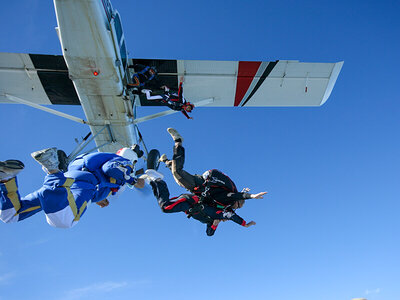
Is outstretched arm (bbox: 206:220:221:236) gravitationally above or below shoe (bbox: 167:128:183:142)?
below

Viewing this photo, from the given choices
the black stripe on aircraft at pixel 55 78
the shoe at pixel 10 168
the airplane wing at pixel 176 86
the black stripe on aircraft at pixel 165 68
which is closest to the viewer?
the shoe at pixel 10 168

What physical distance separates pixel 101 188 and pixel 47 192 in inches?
35.1

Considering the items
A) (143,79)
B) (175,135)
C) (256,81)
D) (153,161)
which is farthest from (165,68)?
(175,135)

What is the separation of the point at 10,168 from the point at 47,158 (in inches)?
13.7

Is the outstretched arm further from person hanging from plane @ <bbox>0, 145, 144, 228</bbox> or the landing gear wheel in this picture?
the landing gear wheel

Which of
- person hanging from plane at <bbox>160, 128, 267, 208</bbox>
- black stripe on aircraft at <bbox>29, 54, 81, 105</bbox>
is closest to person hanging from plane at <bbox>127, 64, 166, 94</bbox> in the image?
black stripe on aircraft at <bbox>29, 54, 81, 105</bbox>

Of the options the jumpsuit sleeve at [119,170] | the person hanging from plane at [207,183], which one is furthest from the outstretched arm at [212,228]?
the jumpsuit sleeve at [119,170]

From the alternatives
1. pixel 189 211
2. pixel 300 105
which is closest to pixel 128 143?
pixel 189 211

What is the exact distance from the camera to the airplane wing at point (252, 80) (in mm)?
7047

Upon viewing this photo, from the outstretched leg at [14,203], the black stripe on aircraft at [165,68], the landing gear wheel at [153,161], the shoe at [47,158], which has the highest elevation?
the black stripe on aircraft at [165,68]

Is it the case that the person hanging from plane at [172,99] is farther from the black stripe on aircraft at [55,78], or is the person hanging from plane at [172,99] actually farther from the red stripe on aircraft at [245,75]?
the black stripe on aircraft at [55,78]

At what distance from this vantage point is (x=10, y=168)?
2.45 m

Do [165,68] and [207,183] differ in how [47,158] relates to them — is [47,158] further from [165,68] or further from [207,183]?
[165,68]

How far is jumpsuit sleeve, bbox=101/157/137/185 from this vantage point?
3.09 meters
